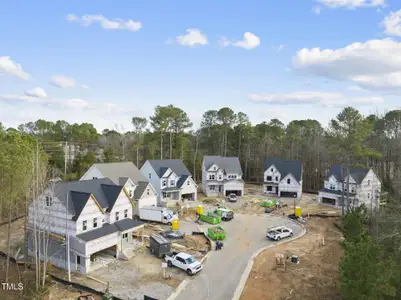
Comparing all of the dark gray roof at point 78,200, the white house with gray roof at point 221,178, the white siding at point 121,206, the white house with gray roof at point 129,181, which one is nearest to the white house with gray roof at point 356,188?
the white house with gray roof at point 221,178

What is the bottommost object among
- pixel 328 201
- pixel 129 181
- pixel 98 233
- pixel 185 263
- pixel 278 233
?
pixel 185 263

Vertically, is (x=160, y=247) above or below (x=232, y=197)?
below

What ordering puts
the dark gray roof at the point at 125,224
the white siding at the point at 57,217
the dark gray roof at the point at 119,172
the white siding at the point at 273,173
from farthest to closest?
the white siding at the point at 273,173 → the dark gray roof at the point at 119,172 → the dark gray roof at the point at 125,224 → the white siding at the point at 57,217

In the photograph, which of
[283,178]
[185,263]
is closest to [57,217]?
[185,263]

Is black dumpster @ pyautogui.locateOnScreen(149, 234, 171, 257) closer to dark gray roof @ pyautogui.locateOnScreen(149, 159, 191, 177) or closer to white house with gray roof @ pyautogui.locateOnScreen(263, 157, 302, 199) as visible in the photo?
dark gray roof @ pyautogui.locateOnScreen(149, 159, 191, 177)

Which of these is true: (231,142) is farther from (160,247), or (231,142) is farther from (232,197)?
(160,247)

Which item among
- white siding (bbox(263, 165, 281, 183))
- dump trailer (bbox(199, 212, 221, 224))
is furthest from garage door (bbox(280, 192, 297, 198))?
dump trailer (bbox(199, 212, 221, 224))

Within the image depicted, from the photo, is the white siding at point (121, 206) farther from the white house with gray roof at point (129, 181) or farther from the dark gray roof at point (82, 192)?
the white house with gray roof at point (129, 181)
